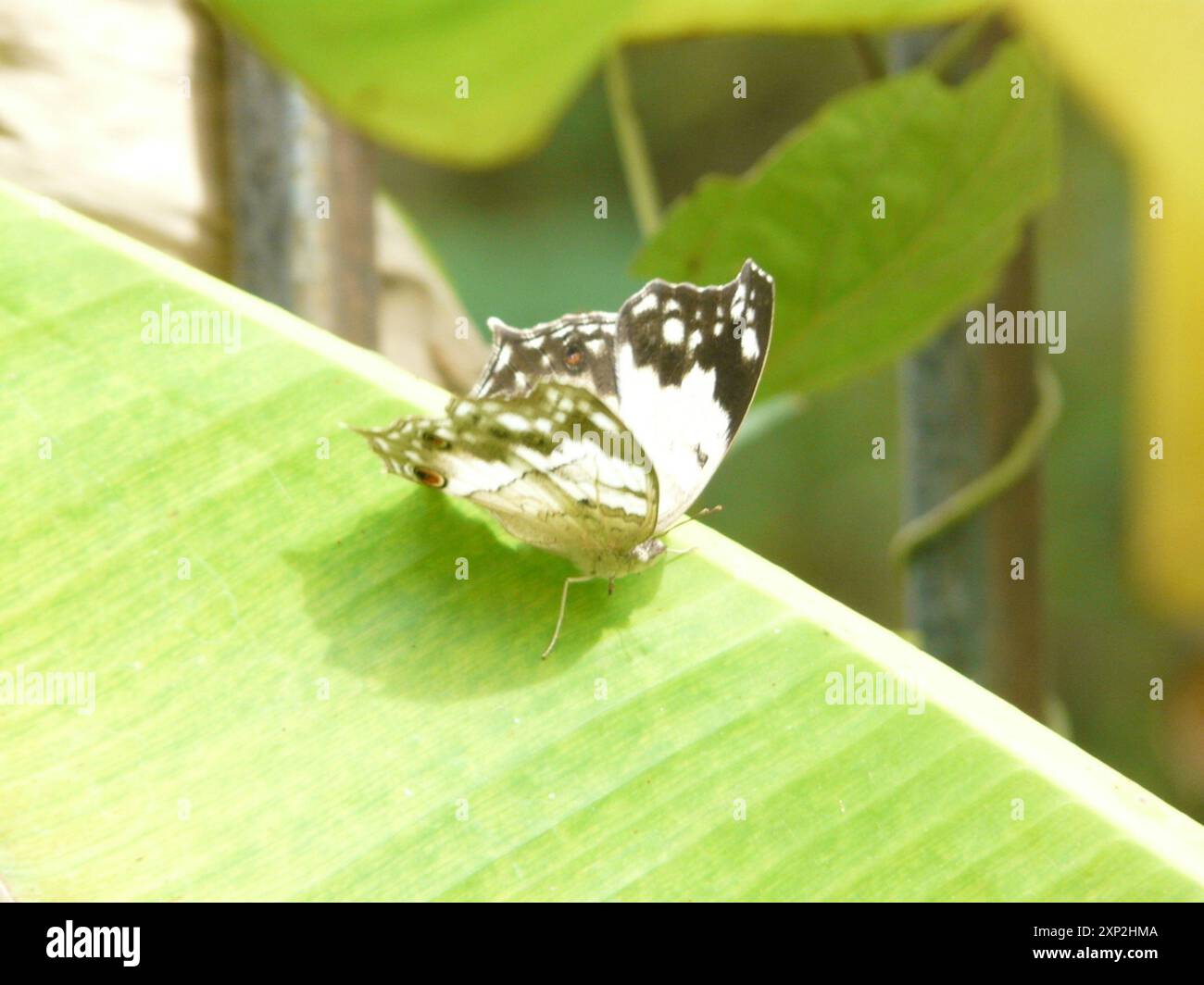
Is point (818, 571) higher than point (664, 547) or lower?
lower

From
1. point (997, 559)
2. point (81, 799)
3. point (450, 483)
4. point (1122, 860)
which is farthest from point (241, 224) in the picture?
point (1122, 860)

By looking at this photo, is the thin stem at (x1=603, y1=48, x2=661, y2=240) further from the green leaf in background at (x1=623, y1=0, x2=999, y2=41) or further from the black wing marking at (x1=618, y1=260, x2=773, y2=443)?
the black wing marking at (x1=618, y1=260, x2=773, y2=443)

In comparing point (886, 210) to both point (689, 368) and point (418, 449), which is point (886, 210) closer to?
point (689, 368)

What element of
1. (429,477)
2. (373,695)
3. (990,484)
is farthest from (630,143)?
(373,695)

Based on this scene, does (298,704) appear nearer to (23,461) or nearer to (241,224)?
(23,461)

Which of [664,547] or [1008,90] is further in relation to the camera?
[1008,90]

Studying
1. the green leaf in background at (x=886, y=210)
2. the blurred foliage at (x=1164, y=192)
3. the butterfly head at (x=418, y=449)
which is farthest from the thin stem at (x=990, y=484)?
the butterfly head at (x=418, y=449)

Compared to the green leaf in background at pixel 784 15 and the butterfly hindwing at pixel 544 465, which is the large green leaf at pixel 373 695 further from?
the green leaf in background at pixel 784 15
